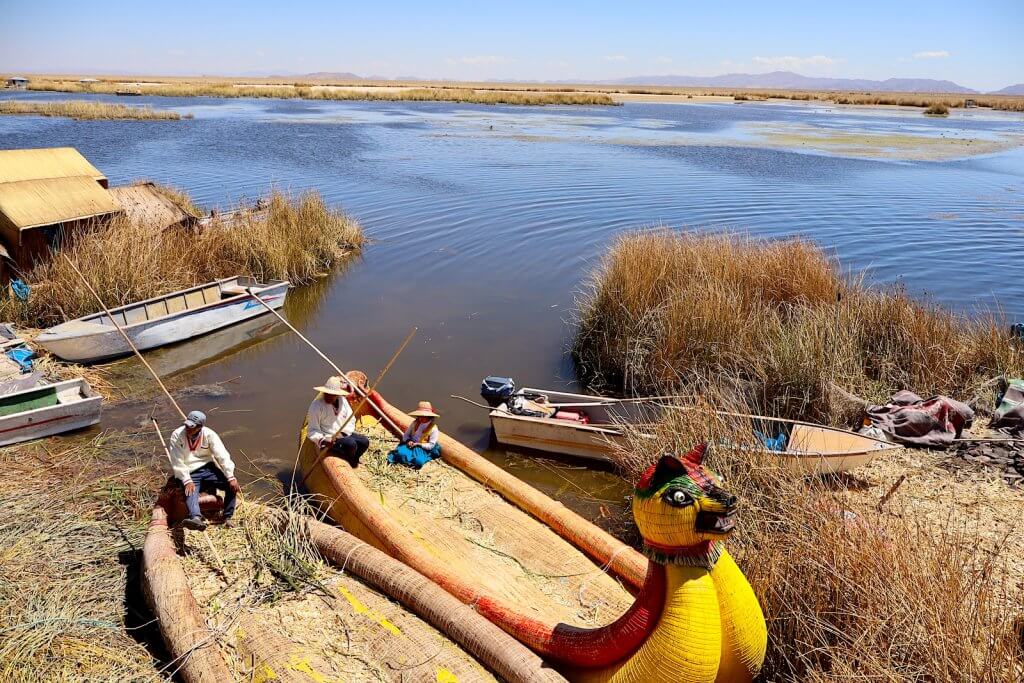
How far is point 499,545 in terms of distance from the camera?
6.07 metres

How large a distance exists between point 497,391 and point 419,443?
215 cm

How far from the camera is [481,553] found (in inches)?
234

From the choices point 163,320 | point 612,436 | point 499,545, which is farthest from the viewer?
point 163,320

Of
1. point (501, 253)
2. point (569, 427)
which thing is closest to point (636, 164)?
point (501, 253)

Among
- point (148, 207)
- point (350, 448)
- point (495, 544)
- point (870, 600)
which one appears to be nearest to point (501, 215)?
point (148, 207)

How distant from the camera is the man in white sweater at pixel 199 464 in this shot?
6.06m

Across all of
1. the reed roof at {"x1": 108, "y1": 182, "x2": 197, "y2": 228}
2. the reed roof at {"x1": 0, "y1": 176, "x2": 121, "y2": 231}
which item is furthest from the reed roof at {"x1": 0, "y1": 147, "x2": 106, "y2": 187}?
the reed roof at {"x1": 108, "y1": 182, "x2": 197, "y2": 228}

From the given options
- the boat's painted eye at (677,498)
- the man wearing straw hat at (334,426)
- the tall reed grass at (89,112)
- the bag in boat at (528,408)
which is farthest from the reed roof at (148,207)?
the tall reed grass at (89,112)

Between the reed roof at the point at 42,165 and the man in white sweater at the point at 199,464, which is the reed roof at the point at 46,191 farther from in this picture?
the man in white sweater at the point at 199,464

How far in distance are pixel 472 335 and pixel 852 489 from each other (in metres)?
7.43

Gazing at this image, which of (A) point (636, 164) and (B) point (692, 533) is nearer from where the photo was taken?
(B) point (692, 533)

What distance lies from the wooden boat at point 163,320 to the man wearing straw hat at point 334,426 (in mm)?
5750

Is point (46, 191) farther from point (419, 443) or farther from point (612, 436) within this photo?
point (612, 436)

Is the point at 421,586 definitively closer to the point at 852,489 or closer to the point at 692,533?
the point at 692,533
